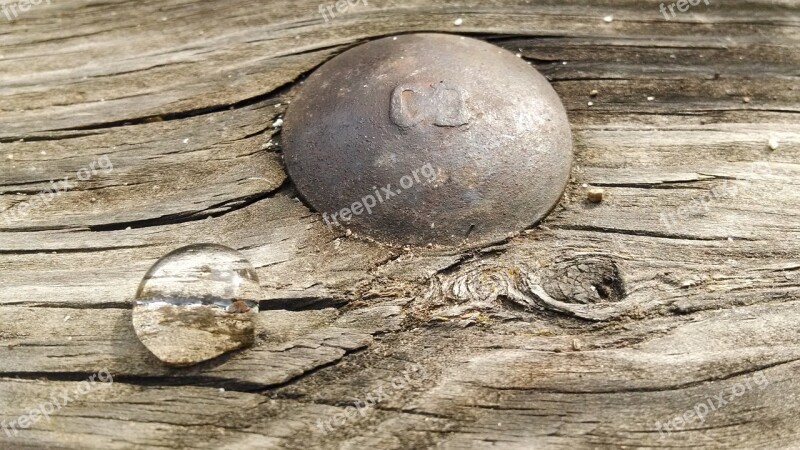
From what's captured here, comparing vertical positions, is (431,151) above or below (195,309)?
above

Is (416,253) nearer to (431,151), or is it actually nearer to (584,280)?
(431,151)

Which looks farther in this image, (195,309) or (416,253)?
(416,253)

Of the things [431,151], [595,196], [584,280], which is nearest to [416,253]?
[431,151]

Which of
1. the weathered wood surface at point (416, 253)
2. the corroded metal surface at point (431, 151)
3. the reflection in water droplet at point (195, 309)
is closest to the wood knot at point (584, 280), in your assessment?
the weathered wood surface at point (416, 253)

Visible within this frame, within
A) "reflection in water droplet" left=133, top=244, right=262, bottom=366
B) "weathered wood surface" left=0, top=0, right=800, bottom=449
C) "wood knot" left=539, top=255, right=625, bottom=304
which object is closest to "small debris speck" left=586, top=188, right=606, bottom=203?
"weathered wood surface" left=0, top=0, right=800, bottom=449

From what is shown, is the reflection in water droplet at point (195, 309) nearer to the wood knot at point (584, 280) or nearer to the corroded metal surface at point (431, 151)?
the corroded metal surface at point (431, 151)

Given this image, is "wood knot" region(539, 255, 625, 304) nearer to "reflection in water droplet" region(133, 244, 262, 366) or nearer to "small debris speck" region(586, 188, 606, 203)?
"small debris speck" region(586, 188, 606, 203)
